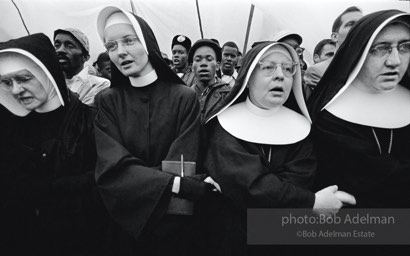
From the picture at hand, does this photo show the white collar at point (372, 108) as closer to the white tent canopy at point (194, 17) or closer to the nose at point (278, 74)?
the nose at point (278, 74)

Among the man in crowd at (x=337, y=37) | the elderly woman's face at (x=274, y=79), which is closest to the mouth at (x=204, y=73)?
the man in crowd at (x=337, y=37)

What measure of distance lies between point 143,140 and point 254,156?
879 mm

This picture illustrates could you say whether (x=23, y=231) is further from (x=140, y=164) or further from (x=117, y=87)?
(x=117, y=87)

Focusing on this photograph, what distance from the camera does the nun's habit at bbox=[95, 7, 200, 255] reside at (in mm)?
2295

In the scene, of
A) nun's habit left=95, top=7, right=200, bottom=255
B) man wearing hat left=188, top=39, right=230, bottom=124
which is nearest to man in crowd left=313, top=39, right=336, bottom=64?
man wearing hat left=188, top=39, right=230, bottom=124

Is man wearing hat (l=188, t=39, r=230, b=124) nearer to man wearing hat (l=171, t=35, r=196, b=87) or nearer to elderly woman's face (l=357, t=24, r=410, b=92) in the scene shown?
man wearing hat (l=171, t=35, r=196, b=87)

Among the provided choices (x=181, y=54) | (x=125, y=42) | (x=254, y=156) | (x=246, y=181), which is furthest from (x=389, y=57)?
(x=181, y=54)

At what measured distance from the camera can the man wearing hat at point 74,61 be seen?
13.0ft

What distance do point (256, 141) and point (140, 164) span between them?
0.88 meters

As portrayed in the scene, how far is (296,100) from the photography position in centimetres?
256

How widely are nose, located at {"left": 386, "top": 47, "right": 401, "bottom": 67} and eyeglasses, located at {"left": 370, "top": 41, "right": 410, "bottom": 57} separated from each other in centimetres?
3

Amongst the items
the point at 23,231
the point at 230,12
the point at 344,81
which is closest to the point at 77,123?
the point at 23,231

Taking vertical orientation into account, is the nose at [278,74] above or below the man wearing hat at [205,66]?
above

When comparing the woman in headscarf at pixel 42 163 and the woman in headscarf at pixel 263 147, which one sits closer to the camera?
the woman in headscarf at pixel 263 147
